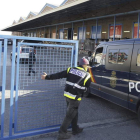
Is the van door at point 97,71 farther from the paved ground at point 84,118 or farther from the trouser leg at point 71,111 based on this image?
the trouser leg at point 71,111

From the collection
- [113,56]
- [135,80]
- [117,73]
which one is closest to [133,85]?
[135,80]

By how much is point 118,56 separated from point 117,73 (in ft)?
1.74

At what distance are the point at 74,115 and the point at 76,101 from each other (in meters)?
0.30

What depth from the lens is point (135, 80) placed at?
4699 millimetres

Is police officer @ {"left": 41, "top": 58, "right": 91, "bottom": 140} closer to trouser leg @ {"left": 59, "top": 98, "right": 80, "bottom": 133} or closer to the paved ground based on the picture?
trouser leg @ {"left": 59, "top": 98, "right": 80, "bottom": 133}

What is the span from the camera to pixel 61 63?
420 centimetres

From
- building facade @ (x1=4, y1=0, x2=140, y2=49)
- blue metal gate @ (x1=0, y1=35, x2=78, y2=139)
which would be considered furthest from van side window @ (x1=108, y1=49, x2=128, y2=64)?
building facade @ (x1=4, y1=0, x2=140, y2=49)

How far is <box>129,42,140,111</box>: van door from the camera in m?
4.65

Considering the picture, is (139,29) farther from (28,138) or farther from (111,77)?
(28,138)

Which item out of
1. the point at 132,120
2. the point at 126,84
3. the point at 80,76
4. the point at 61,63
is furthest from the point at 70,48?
the point at 132,120

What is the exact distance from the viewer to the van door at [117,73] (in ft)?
16.7

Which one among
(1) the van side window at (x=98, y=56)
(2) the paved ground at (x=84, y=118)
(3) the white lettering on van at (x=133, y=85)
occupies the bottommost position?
(2) the paved ground at (x=84, y=118)

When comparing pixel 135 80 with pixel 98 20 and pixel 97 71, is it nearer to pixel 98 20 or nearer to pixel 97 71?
pixel 97 71

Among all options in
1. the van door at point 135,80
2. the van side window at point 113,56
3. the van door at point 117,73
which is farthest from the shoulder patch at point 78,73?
the van side window at point 113,56
